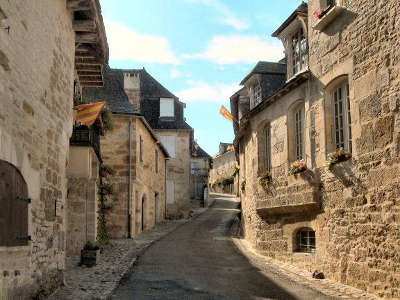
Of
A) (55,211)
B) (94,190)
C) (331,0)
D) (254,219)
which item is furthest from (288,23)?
(55,211)

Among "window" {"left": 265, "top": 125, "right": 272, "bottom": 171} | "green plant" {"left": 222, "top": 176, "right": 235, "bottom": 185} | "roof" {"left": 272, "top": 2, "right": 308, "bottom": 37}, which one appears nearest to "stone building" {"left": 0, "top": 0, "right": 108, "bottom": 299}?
"roof" {"left": 272, "top": 2, "right": 308, "bottom": 37}

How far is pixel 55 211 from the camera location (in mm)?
9172

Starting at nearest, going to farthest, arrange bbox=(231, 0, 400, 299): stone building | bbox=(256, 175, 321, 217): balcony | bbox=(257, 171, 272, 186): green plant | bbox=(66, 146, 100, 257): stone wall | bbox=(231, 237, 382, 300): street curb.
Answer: bbox=(231, 0, 400, 299): stone building, bbox=(231, 237, 382, 300): street curb, bbox=(256, 175, 321, 217): balcony, bbox=(257, 171, 272, 186): green plant, bbox=(66, 146, 100, 257): stone wall

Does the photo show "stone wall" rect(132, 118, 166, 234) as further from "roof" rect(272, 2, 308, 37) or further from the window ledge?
the window ledge

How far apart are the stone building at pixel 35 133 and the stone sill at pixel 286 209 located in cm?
538

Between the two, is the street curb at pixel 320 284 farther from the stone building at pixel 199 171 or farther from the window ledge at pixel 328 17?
the stone building at pixel 199 171

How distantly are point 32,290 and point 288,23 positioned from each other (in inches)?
370

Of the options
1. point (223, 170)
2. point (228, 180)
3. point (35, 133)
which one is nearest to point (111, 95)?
point (35, 133)

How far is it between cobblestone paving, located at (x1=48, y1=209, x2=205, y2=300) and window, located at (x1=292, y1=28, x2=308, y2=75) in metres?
6.47

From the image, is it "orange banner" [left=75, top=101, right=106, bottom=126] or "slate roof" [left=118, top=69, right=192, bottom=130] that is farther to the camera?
"slate roof" [left=118, top=69, right=192, bottom=130]

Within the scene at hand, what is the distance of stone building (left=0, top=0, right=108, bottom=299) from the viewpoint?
6.48 meters

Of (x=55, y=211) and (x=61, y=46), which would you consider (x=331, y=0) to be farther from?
(x=55, y=211)

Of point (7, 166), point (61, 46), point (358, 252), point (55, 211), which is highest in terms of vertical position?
point (61, 46)

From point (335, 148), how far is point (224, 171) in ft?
160
